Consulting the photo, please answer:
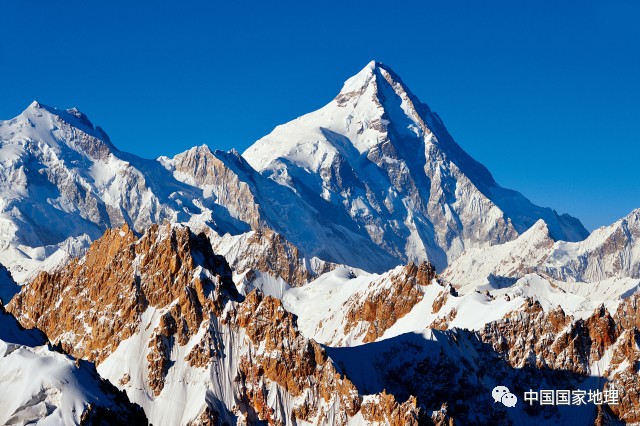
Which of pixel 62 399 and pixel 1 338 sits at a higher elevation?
pixel 1 338

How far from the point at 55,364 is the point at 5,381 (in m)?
7.08

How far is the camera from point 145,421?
17288cm

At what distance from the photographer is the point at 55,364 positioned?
173 m

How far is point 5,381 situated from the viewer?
173 metres

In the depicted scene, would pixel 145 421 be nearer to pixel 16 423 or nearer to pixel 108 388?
pixel 108 388

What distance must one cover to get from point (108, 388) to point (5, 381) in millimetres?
13733

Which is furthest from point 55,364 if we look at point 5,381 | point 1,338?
point 1,338

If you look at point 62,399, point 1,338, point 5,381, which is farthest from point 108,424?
point 1,338

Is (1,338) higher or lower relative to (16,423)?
higher

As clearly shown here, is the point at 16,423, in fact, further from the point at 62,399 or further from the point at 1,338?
the point at 1,338

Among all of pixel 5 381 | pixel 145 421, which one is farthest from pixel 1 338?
pixel 145 421

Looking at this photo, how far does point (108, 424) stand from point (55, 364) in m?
14.1

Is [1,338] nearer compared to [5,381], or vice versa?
[5,381]

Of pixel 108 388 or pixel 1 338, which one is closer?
pixel 108 388
